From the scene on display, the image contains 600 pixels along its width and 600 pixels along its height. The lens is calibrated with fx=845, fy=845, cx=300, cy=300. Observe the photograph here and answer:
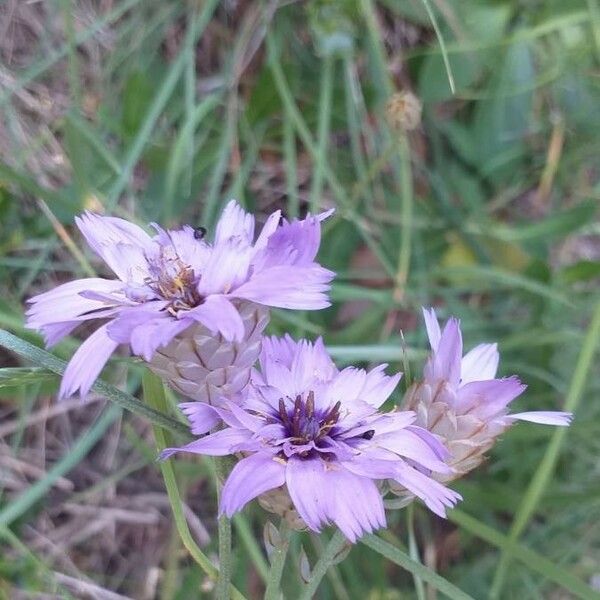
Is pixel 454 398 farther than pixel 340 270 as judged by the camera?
No

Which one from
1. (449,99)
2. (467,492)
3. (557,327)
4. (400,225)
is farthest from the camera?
(449,99)

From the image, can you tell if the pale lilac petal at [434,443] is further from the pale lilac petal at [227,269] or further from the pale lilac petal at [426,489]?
the pale lilac petal at [227,269]

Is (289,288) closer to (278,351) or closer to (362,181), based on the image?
(278,351)

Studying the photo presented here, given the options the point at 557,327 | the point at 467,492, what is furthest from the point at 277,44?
the point at 467,492

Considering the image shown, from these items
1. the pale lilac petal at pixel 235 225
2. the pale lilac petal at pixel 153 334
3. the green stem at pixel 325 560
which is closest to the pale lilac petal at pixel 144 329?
the pale lilac petal at pixel 153 334

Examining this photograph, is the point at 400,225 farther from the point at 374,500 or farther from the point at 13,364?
the point at 374,500
